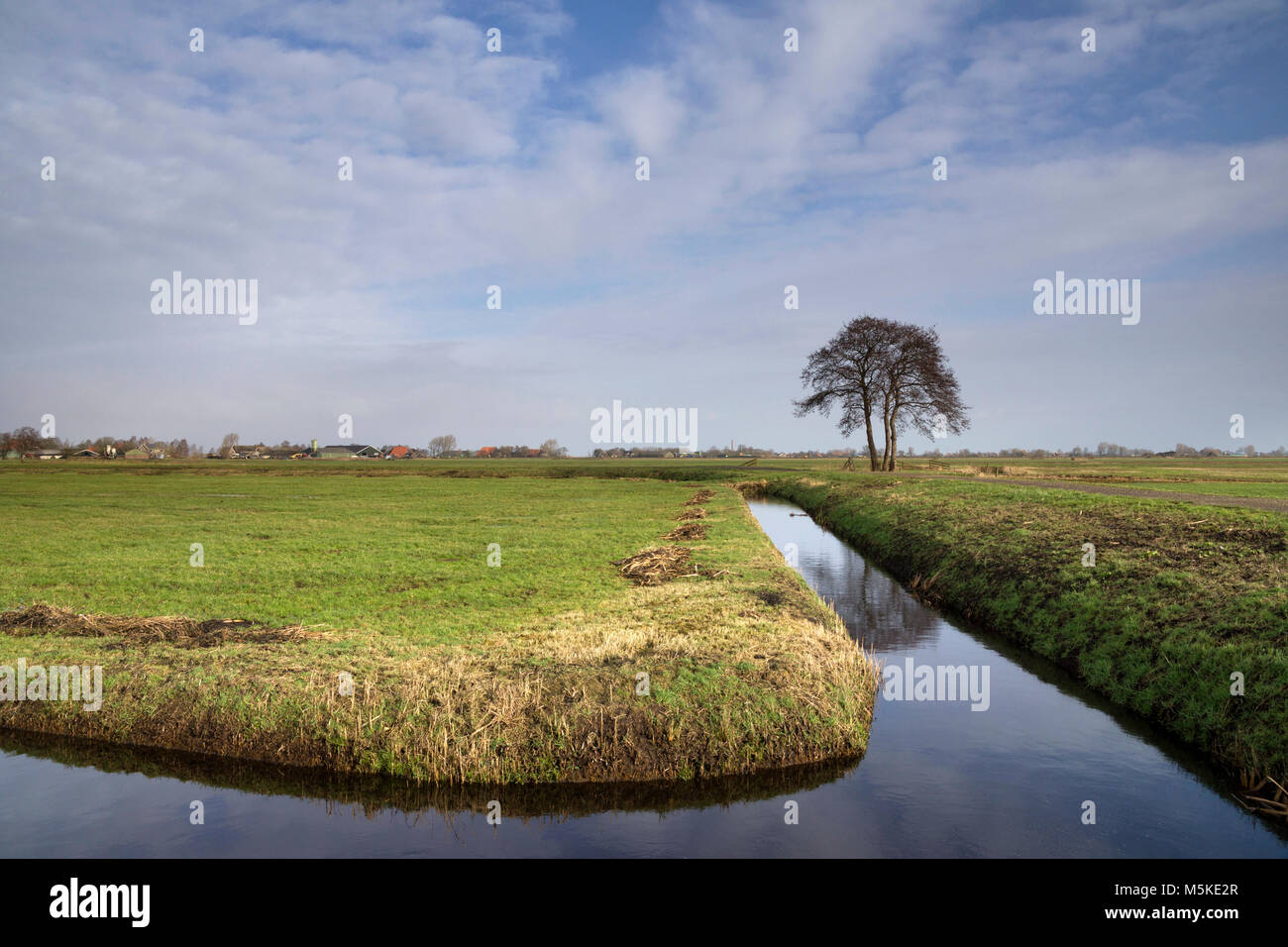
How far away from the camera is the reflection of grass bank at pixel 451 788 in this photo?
32.5 ft

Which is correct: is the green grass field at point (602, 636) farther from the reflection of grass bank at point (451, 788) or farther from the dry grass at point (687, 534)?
the dry grass at point (687, 534)

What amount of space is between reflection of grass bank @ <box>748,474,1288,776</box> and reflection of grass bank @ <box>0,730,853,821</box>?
6.50 m

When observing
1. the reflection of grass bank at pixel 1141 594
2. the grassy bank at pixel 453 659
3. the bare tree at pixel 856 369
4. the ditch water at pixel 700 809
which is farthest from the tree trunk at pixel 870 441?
the ditch water at pixel 700 809

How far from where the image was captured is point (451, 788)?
10.3m

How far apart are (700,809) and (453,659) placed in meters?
5.49

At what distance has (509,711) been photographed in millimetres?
11016

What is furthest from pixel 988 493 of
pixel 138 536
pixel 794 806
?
pixel 138 536

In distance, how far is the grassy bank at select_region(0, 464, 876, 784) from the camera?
429 inches

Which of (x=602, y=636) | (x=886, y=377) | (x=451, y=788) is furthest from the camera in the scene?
(x=886, y=377)

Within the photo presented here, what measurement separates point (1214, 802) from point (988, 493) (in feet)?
100

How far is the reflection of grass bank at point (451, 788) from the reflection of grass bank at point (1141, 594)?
21.3ft

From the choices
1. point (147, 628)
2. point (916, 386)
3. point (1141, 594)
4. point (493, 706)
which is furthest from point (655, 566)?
point (916, 386)

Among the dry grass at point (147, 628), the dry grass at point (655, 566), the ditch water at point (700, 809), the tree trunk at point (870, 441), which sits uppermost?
the tree trunk at point (870, 441)

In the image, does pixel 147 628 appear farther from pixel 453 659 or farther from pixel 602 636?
pixel 602 636
